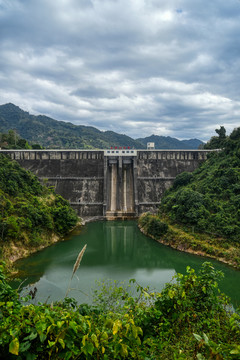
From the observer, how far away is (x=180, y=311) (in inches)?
188

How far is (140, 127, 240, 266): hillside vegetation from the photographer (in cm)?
1585

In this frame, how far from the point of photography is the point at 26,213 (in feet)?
55.1

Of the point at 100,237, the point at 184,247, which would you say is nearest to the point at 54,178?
the point at 100,237

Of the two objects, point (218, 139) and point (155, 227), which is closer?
point (155, 227)

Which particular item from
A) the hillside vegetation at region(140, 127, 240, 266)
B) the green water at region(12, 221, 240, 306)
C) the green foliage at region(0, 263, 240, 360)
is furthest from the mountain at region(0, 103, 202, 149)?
the green foliage at region(0, 263, 240, 360)

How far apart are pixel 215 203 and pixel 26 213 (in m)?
13.4

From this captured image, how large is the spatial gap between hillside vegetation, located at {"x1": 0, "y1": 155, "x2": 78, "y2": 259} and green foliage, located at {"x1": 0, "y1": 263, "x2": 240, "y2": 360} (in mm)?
11422

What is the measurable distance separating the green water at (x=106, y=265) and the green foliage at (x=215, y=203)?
2.49 meters

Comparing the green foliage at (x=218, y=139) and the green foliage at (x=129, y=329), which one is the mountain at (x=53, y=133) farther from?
the green foliage at (x=129, y=329)

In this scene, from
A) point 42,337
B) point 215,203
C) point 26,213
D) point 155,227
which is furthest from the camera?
point 155,227

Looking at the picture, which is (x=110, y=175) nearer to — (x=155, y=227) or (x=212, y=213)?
(x=155, y=227)

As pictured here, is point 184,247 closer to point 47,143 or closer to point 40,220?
point 40,220

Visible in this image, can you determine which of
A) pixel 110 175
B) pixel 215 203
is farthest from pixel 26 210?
pixel 110 175

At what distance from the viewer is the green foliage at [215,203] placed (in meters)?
16.7
